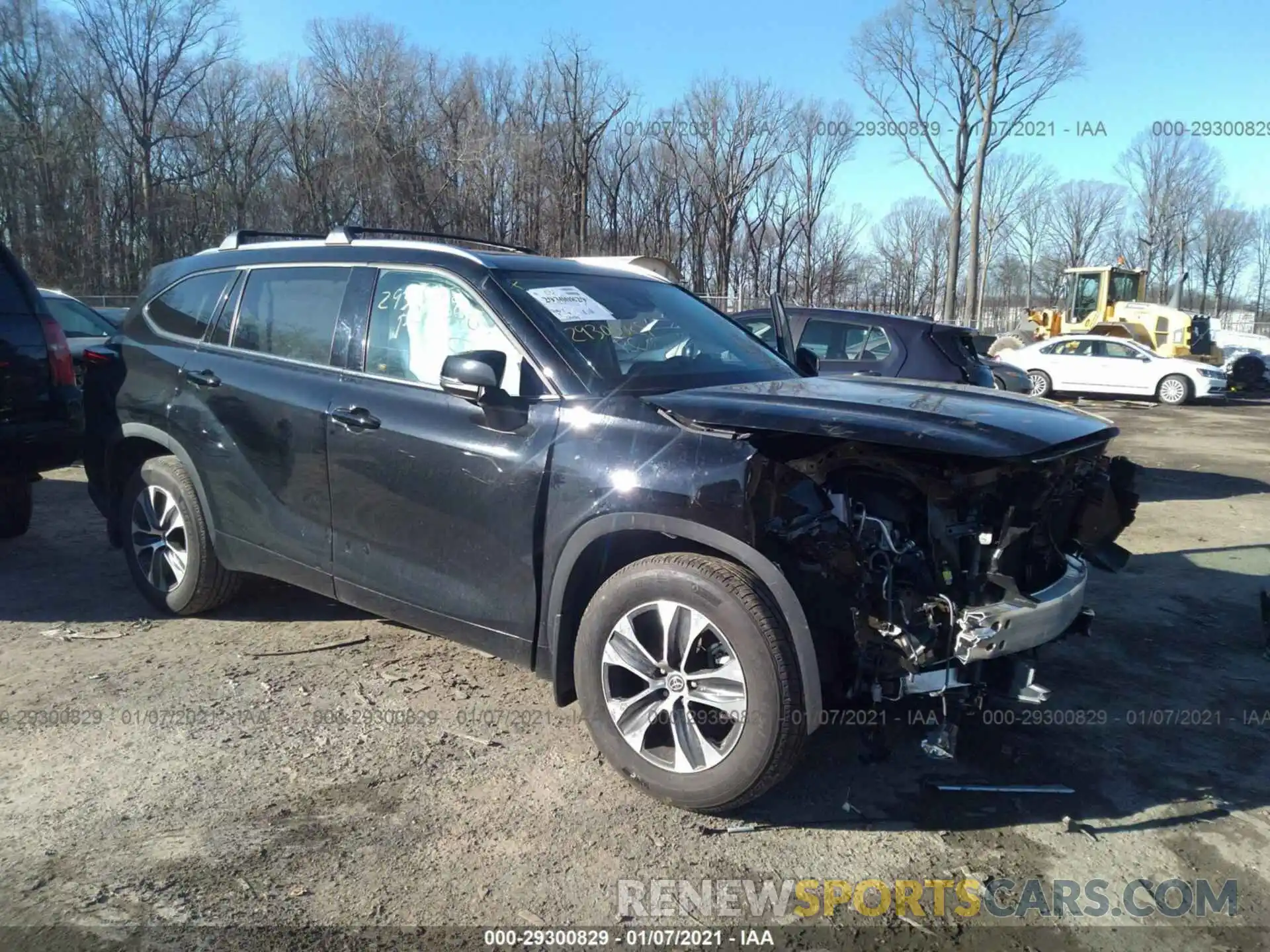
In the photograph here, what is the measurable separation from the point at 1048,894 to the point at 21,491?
6.47m

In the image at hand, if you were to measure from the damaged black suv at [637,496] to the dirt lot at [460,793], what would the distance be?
32 cm

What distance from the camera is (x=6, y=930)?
2.47m

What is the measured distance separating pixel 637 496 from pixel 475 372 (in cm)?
77

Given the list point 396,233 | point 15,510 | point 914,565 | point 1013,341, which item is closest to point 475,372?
point 914,565

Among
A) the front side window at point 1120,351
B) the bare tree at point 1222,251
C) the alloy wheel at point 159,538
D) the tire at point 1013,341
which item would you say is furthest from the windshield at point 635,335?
the bare tree at point 1222,251

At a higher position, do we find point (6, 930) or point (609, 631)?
point (609, 631)

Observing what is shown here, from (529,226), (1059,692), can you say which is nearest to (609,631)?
(1059,692)

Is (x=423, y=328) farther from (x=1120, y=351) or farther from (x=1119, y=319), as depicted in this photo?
(x=1119, y=319)

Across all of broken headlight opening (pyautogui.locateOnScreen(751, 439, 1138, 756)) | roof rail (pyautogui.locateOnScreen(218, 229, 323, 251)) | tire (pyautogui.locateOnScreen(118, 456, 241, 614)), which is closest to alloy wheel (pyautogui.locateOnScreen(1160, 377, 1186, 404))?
broken headlight opening (pyautogui.locateOnScreen(751, 439, 1138, 756))

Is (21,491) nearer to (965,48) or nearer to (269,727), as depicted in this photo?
(269,727)

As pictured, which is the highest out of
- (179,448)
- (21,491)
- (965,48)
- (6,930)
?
(965,48)

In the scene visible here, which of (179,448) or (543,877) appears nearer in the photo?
(543,877)

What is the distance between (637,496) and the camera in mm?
3088

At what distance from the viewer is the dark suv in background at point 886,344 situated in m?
8.31
